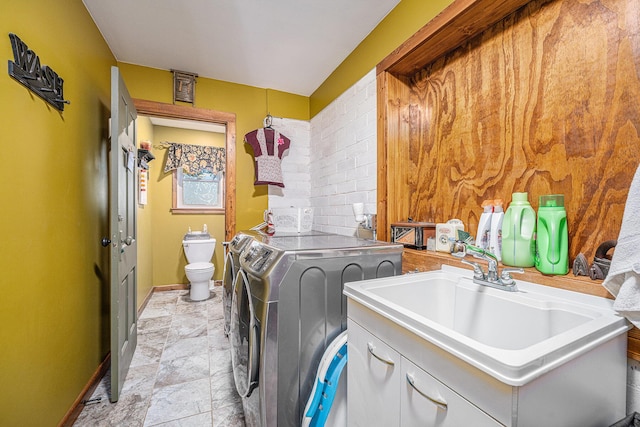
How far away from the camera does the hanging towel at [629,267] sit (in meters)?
0.70

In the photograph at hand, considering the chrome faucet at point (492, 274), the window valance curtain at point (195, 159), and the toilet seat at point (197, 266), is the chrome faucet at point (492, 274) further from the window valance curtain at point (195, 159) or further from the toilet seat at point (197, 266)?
the window valance curtain at point (195, 159)

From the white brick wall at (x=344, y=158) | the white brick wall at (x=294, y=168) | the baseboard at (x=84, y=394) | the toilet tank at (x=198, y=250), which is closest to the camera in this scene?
the baseboard at (x=84, y=394)

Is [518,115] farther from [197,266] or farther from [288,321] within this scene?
[197,266]

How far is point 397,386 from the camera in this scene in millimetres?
790

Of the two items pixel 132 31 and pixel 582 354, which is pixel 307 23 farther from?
pixel 582 354

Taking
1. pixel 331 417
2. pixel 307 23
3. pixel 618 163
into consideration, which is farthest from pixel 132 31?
pixel 618 163

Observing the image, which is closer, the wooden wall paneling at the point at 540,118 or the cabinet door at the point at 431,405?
the cabinet door at the point at 431,405

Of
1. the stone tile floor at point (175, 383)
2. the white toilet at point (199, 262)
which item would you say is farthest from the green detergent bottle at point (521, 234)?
the white toilet at point (199, 262)

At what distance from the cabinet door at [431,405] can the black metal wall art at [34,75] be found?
70.0 inches

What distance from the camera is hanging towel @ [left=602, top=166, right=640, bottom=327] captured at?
695 mm

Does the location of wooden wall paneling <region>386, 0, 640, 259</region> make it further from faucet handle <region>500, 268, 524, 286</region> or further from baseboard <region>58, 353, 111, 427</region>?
baseboard <region>58, 353, 111, 427</region>

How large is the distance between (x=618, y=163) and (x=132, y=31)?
2963 millimetres

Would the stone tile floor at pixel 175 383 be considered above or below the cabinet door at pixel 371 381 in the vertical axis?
below

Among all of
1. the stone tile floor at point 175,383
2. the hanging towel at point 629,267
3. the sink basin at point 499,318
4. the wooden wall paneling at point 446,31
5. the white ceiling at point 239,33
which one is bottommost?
the stone tile floor at point 175,383
